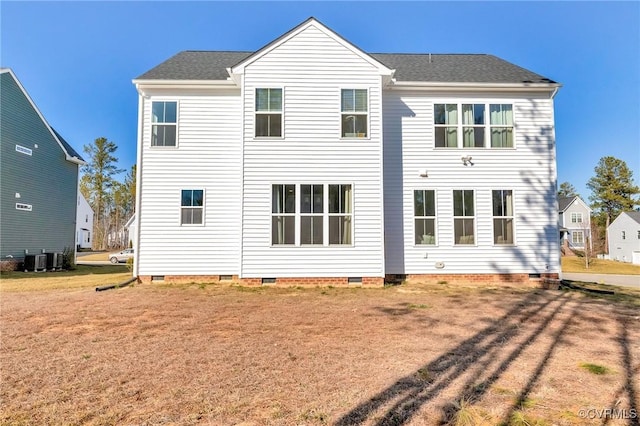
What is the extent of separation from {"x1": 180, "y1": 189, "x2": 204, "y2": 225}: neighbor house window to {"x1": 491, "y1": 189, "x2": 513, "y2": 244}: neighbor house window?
8.95 metres

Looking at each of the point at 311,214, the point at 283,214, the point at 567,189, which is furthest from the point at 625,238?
the point at 283,214

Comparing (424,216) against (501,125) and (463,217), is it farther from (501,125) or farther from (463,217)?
(501,125)

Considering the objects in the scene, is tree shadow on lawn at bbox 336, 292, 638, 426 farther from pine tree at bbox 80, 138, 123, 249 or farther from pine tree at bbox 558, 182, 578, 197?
pine tree at bbox 558, 182, 578, 197

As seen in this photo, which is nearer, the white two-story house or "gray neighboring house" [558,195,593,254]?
the white two-story house

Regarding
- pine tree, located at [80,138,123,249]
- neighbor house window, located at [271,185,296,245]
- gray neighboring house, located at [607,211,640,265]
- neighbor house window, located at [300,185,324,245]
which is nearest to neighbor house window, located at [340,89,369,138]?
neighbor house window, located at [300,185,324,245]

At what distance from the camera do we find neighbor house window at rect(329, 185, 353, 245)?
979 centimetres

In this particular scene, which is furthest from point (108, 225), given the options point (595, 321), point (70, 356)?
point (595, 321)

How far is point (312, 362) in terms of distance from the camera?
4.00 m

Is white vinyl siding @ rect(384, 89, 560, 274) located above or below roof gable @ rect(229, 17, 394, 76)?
below

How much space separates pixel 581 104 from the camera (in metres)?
29.9

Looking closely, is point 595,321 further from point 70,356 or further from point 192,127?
point 192,127

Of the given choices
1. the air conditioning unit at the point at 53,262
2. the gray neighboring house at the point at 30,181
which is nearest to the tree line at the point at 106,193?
the gray neighboring house at the point at 30,181

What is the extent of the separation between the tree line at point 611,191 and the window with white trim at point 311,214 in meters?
46.8

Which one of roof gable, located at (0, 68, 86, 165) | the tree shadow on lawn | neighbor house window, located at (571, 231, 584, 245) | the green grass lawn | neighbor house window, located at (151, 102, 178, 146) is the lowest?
the green grass lawn
